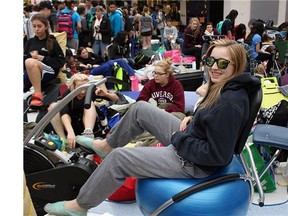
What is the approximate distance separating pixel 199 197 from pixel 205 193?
1.6 inches

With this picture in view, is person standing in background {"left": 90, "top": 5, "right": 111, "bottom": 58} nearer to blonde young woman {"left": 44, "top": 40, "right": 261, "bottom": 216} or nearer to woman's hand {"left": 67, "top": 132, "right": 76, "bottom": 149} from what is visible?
woman's hand {"left": 67, "top": 132, "right": 76, "bottom": 149}

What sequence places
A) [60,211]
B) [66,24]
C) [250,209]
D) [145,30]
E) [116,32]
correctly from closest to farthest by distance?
1. [60,211]
2. [250,209]
3. [66,24]
4. [116,32]
5. [145,30]

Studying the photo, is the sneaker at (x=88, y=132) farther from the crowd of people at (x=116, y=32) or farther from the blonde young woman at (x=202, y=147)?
the crowd of people at (x=116, y=32)

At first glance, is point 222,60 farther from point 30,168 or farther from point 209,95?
point 30,168

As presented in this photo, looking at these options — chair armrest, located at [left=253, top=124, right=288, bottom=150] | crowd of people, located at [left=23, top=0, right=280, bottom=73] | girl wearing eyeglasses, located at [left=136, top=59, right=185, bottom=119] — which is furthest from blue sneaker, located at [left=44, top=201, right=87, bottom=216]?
crowd of people, located at [left=23, top=0, right=280, bottom=73]

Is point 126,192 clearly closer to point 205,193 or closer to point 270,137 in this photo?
point 205,193

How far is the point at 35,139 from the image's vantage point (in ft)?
8.15

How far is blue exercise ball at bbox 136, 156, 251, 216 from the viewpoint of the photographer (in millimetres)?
1943

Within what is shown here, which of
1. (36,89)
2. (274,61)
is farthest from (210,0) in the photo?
(36,89)

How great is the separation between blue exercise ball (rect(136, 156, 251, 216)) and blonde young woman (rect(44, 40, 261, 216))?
55mm

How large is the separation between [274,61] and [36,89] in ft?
13.5

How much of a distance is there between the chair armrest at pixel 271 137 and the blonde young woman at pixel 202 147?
0.81 m

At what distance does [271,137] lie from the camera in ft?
9.05

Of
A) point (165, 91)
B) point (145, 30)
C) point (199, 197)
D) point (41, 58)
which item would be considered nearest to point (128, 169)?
point (199, 197)
